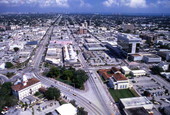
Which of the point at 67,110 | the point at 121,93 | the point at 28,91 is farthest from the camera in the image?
the point at 121,93

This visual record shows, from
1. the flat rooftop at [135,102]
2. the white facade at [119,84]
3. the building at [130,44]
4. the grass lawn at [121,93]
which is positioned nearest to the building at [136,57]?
the building at [130,44]

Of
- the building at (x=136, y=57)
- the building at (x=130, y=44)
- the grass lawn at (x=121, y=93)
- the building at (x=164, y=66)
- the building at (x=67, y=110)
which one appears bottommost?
the grass lawn at (x=121, y=93)

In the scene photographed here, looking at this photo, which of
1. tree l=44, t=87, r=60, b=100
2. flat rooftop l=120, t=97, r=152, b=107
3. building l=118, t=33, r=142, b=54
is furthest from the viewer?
building l=118, t=33, r=142, b=54

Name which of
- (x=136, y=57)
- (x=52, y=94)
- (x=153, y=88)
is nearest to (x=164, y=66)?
(x=136, y=57)

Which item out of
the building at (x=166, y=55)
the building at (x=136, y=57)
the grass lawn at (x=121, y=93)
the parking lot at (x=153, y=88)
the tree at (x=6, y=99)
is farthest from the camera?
the building at (x=166, y=55)

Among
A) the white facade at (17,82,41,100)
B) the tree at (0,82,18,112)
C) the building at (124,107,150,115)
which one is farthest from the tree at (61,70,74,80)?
the building at (124,107,150,115)

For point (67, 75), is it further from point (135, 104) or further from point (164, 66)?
point (164, 66)

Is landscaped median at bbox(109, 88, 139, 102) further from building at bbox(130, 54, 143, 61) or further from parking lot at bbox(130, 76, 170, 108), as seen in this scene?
building at bbox(130, 54, 143, 61)

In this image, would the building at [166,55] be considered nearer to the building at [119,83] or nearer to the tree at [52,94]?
the building at [119,83]
